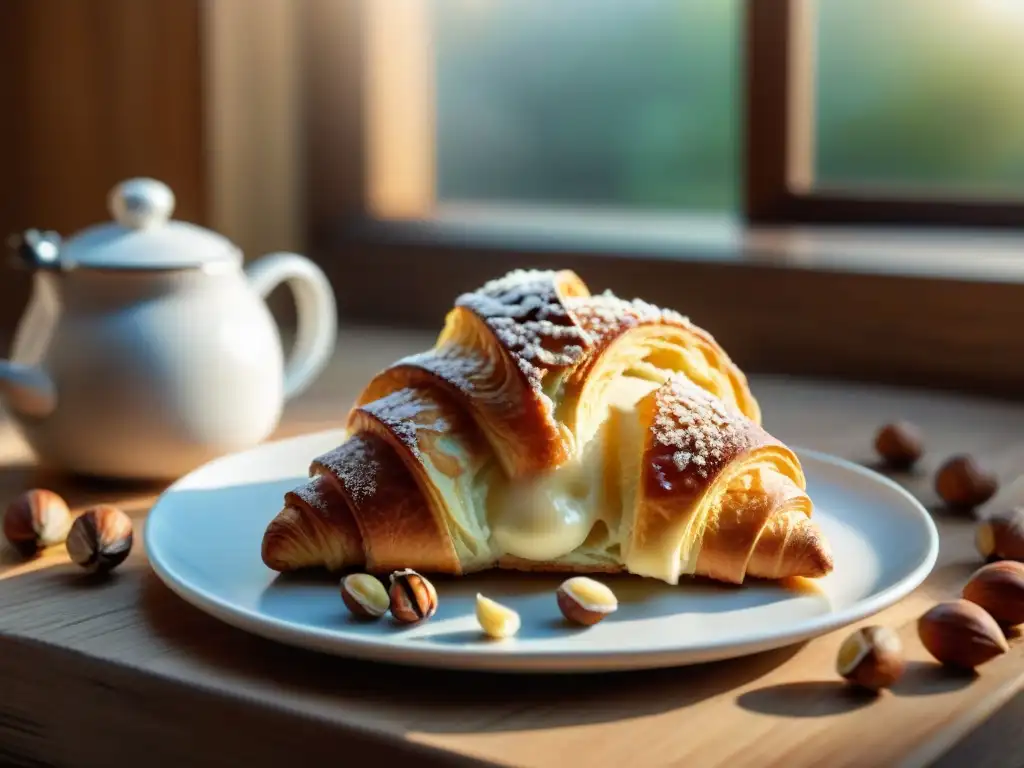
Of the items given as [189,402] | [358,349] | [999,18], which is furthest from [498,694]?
[999,18]

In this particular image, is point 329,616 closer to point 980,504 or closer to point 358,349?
point 980,504

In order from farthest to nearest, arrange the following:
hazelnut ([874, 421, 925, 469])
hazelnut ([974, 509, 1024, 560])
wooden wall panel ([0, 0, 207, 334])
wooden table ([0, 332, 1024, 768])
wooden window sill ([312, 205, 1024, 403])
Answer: wooden wall panel ([0, 0, 207, 334]), wooden window sill ([312, 205, 1024, 403]), hazelnut ([874, 421, 925, 469]), hazelnut ([974, 509, 1024, 560]), wooden table ([0, 332, 1024, 768])

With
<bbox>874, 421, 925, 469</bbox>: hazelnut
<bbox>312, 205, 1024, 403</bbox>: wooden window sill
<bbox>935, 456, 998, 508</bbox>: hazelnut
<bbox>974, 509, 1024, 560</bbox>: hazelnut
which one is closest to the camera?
<bbox>974, 509, 1024, 560</bbox>: hazelnut

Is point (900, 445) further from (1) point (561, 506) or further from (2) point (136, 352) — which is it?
(2) point (136, 352)

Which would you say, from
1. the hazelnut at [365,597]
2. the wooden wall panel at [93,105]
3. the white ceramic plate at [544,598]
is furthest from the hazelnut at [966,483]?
the wooden wall panel at [93,105]

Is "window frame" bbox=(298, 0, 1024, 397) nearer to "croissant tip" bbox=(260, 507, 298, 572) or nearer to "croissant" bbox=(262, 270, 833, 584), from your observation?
"croissant" bbox=(262, 270, 833, 584)

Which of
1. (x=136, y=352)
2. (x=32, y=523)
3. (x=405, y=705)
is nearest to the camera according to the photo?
(x=405, y=705)

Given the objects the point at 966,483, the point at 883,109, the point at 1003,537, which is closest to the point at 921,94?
the point at 883,109

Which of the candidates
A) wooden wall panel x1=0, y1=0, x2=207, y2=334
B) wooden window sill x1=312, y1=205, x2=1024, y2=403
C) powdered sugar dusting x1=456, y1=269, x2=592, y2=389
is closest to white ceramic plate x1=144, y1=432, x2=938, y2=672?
powdered sugar dusting x1=456, y1=269, x2=592, y2=389
